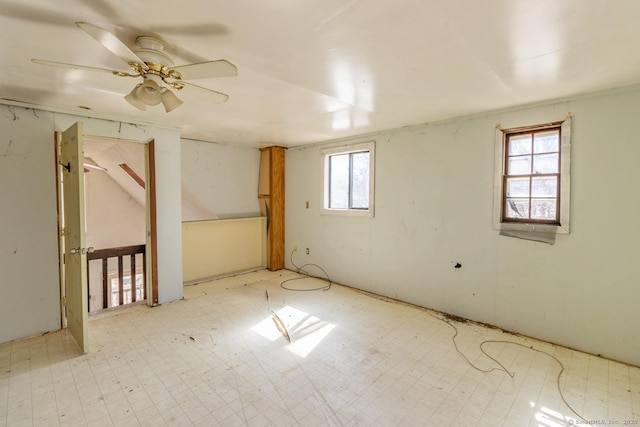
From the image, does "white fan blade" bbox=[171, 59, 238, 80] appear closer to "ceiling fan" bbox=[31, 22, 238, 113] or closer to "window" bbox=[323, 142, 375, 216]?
"ceiling fan" bbox=[31, 22, 238, 113]

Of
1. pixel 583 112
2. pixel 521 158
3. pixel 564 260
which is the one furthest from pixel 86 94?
pixel 564 260

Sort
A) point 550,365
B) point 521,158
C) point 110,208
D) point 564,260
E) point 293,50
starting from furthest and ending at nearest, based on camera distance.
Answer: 1. point 110,208
2. point 521,158
3. point 564,260
4. point 550,365
5. point 293,50

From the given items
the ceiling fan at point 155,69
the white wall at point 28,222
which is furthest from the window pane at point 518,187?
the white wall at point 28,222

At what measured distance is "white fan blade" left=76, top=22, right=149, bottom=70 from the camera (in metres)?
1.24

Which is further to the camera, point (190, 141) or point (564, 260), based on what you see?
point (190, 141)

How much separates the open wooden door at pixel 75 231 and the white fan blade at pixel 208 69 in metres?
1.41

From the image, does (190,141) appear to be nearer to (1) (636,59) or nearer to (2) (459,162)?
(2) (459,162)

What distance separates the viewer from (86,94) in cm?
246

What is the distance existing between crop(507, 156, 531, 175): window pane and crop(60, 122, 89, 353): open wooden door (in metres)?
3.83

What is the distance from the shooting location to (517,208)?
9.48 ft

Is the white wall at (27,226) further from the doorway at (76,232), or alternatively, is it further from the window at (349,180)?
the window at (349,180)

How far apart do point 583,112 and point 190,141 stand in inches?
182

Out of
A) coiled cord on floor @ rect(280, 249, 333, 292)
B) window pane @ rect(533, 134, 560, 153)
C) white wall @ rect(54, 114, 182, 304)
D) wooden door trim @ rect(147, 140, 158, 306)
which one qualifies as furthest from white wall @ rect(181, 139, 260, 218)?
window pane @ rect(533, 134, 560, 153)

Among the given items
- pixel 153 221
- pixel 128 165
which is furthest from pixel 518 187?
pixel 128 165
